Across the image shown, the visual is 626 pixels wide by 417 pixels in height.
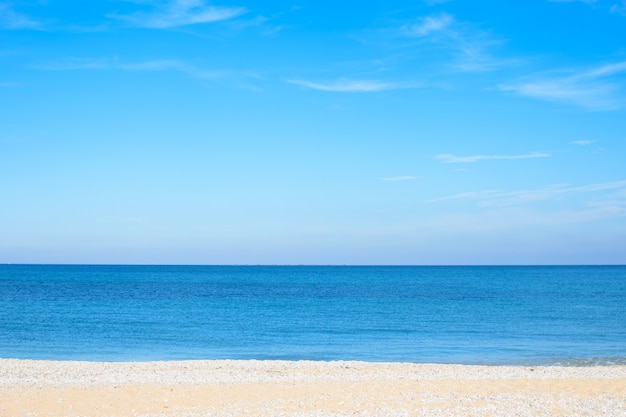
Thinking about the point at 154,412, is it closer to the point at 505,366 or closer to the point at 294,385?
the point at 294,385

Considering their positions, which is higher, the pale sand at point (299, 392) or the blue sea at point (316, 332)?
the pale sand at point (299, 392)

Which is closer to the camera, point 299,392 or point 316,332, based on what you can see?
point 299,392

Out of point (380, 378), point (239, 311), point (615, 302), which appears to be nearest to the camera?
point (380, 378)

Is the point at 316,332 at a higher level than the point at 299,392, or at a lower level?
lower

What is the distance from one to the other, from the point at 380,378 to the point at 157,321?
89.7 feet

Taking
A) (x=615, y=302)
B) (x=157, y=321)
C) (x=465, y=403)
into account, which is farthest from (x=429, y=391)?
(x=615, y=302)

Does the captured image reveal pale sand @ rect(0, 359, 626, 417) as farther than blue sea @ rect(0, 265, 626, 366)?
No

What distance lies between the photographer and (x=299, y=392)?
1683cm

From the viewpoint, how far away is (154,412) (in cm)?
1434

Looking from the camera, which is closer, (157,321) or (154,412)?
(154,412)

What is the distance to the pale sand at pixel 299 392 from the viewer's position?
14481mm

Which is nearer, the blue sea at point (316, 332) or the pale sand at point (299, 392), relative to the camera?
the pale sand at point (299, 392)

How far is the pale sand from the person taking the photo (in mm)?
14481

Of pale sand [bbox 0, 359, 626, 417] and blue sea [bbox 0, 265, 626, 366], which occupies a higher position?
pale sand [bbox 0, 359, 626, 417]
